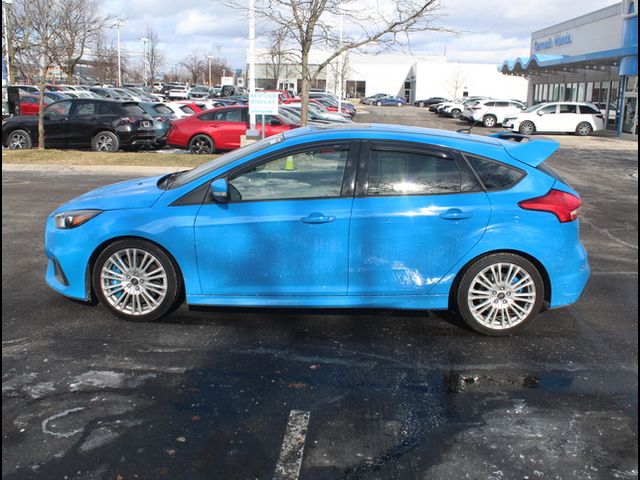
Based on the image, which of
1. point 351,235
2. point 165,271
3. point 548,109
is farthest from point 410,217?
point 548,109

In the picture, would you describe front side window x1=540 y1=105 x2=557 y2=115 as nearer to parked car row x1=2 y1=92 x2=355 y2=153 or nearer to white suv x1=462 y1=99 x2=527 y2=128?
white suv x1=462 y1=99 x2=527 y2=128

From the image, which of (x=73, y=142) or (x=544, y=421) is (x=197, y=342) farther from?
(x=73, y=142)

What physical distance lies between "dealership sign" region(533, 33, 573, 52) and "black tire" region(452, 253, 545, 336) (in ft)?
151

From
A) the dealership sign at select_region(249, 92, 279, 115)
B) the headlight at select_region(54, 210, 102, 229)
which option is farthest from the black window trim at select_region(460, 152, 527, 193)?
the dealership sign at select_region(249, 92, 279, 115)

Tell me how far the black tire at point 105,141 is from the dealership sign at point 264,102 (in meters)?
4.63

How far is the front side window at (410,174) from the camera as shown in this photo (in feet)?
15.1

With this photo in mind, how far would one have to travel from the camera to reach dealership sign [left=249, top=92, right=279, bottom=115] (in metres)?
14.6

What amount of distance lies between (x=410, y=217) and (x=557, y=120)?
99.2ft

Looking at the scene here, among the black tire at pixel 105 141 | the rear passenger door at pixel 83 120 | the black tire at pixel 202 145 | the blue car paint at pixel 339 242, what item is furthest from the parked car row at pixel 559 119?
the blue car paint at pixel 339 242

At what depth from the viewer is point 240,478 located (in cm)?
289

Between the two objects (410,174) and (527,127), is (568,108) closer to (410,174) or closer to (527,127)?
(527,127)

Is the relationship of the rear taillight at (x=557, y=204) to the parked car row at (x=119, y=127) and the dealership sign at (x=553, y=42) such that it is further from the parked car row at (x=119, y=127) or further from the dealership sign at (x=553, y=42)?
the dealership sign at (x=553, y=42)

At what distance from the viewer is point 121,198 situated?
4.87m

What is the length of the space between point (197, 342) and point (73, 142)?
14833 millimetres
